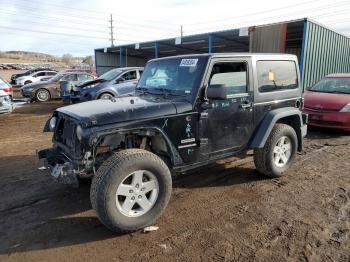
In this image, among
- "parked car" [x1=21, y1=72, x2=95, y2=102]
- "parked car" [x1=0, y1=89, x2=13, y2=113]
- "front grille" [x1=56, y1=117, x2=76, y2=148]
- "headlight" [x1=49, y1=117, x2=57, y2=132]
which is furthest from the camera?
"parked car" [x1=21, y1=72, x2=95, y2=102]

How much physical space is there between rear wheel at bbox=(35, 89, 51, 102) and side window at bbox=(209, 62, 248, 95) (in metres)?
14.3

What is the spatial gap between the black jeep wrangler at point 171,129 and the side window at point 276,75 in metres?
0.02

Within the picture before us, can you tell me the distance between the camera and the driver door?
402 centimetres

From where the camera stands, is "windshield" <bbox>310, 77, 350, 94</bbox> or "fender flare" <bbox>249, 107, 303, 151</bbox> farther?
"windshield" <bbox>310, 77, 350, 94</bbox>

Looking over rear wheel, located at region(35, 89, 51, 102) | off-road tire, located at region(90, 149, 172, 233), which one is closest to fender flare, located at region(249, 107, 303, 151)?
off-road tire, located at region(90, 149, 172, 233)

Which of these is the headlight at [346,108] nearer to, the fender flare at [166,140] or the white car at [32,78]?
the fender flare at [166,140]

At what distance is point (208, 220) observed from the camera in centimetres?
365

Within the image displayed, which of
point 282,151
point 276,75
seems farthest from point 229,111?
point 282,151

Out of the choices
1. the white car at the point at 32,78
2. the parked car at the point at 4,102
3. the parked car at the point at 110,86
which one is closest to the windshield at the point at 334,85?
the parked car at the point at 110,86

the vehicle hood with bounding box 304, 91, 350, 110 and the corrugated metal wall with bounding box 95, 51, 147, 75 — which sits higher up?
the corrugated metal wall with bounding box 95, 51, 147, 75

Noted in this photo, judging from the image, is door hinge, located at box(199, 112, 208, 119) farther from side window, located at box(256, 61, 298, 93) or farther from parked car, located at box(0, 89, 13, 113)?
parked car, located at box(0, 89, 13, 113)

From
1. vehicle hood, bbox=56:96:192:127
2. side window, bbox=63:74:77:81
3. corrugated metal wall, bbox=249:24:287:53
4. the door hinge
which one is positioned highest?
corrugated metal wall, bbox=249:24:287:53

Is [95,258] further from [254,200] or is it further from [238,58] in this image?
[238,58]

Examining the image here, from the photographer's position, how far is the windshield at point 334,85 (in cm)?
849
